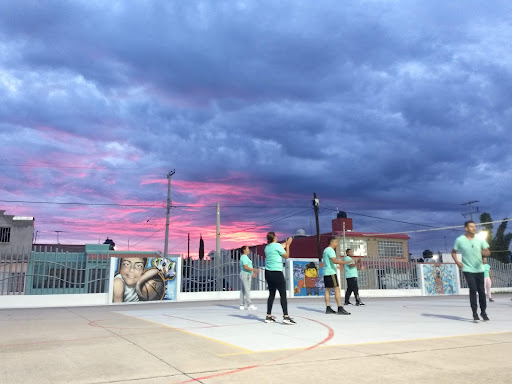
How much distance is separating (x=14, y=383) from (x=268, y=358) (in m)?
2.36

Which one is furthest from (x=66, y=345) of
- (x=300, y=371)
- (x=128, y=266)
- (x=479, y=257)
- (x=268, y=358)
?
(x=128, y=266)

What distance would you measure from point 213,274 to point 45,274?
23.1 ft

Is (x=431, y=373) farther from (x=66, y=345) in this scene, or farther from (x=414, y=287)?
(x=414, y=287)

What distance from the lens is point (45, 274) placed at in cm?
1549

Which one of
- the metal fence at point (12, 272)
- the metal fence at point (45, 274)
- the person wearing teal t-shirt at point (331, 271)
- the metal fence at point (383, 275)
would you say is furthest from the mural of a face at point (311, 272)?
the metal fence at point (12, 272)

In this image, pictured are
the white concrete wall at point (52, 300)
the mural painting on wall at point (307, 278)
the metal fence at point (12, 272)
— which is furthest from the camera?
the mural painting on wall at point (307, 278)

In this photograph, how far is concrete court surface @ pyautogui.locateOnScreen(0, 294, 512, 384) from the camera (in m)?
3.59

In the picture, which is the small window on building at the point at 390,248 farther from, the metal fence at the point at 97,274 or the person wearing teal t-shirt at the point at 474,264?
the person wearing teal t-shirt at the point at 474,264

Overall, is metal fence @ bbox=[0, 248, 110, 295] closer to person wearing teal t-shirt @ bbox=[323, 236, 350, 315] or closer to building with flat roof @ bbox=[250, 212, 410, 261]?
person wearing teal t-shirt @ bbox=[323, 236, 350, 315]

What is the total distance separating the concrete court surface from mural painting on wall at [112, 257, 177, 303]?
399 inches

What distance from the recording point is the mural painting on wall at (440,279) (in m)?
24.6

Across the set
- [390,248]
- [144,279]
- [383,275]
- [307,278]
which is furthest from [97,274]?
[390,248]

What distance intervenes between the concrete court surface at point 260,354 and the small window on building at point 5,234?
3483 centimetres

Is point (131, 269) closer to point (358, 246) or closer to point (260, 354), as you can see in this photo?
point (260, 354)
